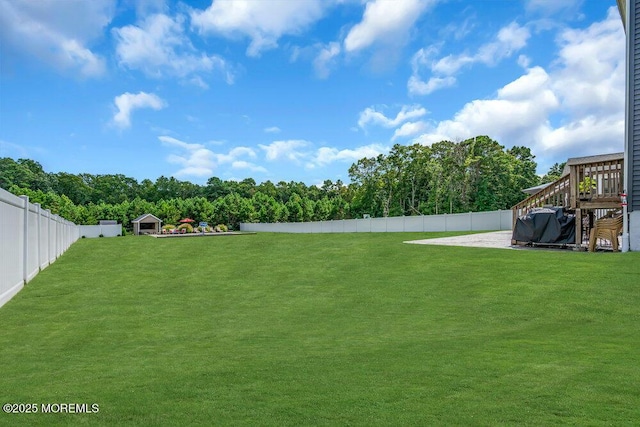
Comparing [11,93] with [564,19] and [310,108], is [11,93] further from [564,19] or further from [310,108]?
[564,19]

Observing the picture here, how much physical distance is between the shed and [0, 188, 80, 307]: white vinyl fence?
4888cm

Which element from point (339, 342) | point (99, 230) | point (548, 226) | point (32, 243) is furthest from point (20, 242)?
point (99, 230)

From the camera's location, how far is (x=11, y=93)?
3322 cm

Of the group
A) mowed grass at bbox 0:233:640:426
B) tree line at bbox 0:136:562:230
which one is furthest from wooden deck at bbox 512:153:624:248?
tree line at bbox 0:136:562:230

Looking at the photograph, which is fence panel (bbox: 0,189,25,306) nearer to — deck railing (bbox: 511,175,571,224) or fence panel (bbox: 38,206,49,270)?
fence panel (bbox: 38,206,49,270)

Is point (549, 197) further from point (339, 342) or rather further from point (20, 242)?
point (20, 242)

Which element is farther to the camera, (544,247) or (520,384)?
(544,247)

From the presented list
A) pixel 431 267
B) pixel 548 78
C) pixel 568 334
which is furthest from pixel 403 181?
pixel 568 334

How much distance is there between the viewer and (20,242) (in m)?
10.1

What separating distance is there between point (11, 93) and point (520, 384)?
130 ft

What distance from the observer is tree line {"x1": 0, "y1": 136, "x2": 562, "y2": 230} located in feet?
167

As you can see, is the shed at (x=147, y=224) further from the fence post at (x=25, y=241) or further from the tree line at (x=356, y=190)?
the fence post at (x=25, y=241)

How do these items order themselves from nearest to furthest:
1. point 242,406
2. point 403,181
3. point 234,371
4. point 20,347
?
point 242,406
point 234,371
point 20,347
point 403,181

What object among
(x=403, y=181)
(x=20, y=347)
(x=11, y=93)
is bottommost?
(x=20, y=347)
